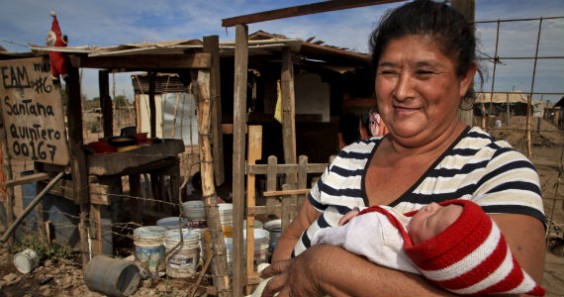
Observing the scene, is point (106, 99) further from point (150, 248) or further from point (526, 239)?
point (526, 239)

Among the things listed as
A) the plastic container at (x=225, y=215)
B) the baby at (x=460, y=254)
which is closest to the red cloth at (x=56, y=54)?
the plastic container at (x=225, y=215)

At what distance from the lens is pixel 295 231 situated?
5.29ft

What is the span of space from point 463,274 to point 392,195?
0.43m

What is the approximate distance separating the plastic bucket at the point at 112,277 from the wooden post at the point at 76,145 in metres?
0.82

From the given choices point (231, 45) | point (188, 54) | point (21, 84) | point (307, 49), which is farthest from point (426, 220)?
point (21, 84)

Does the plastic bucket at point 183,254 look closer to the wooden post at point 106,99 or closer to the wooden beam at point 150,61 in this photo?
the wooden beam at point 150,61

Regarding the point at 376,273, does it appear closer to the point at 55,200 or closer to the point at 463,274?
the point at 463,274

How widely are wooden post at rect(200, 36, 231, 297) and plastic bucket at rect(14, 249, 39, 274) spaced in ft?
12.1

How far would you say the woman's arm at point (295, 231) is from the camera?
1.55 metres

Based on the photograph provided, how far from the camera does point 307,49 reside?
19.2ft

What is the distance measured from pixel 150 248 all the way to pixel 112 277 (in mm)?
676

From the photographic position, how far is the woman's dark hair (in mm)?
1171

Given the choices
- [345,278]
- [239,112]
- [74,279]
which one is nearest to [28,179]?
[74,279]

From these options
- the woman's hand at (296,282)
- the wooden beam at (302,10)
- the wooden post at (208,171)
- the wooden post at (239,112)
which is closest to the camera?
the woman's hand at (296,282)
